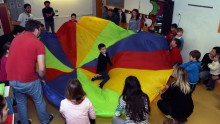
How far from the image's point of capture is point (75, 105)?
209 centimetres

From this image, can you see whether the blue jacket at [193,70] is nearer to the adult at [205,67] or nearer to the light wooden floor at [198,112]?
the light wooden floor at [198,112]

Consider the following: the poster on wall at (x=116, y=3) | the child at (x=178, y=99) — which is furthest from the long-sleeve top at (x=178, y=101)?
the poster on wall at (x=116, y=3)

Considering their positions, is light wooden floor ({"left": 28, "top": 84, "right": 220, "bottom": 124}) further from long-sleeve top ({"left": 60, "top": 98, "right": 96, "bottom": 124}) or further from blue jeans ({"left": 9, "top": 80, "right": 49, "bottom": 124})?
long-sleeve top ({"left": 60, "top": 98, "right": 96, "bottom": 124})

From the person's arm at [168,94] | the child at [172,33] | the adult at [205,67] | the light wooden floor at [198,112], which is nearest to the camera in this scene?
the person's arm at [168,94]

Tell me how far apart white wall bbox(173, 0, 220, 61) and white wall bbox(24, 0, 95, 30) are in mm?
4300

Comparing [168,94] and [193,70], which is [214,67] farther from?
[168,94]

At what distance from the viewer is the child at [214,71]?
157 inches

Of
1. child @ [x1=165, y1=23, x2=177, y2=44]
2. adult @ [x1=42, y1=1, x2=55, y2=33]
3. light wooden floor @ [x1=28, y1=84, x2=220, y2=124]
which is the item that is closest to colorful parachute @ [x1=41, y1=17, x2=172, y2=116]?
light wooden floor @ [x1=28, y1=84, x2=220, y2=124]

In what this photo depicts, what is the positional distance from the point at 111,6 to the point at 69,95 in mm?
6996

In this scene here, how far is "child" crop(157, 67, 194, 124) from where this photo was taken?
2801 mm

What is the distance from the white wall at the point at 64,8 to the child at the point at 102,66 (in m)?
4.63

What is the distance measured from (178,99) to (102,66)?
1.58 metres

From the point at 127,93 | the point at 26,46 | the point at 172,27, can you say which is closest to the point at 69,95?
the point at 127,93

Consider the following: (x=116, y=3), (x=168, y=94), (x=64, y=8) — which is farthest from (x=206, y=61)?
(x=64, y=8)
